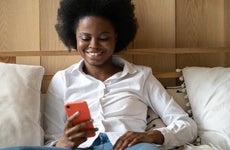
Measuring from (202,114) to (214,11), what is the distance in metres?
0.58

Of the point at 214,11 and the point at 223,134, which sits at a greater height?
the point at 214,11

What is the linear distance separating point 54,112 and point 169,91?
54 centimetres

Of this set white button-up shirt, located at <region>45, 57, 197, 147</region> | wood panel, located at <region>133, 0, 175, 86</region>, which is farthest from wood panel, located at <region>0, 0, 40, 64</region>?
wood panel, located at <region>133, 0, 175, 86</region>

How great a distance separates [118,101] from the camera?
136 cm

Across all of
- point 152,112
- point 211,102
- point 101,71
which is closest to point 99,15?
point 101,71

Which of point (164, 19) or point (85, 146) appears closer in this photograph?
point (85, 146)

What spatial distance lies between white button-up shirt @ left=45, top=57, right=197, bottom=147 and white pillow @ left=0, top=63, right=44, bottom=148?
0.07m

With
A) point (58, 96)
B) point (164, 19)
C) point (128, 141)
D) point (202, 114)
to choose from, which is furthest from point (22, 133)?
point (164, 19)

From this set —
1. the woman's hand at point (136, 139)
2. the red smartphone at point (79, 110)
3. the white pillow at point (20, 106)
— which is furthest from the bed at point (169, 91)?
the red smartphone at point (79, 110)

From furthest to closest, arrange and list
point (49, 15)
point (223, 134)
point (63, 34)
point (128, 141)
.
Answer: point (49, 15)
point (63, 34)
point (223, 134)
point (128, 141)

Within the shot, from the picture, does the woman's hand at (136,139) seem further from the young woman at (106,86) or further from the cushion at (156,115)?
the cushion at (156,115)

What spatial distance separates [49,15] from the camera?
1.64 meters

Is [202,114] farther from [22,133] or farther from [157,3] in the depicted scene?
[22,133]

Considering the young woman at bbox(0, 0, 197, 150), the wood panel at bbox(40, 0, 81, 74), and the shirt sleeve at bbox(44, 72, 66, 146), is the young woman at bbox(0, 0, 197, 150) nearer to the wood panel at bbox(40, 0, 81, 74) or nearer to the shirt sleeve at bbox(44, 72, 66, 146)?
the shirt sleeve at bbox(44, 72, 66, 146)
